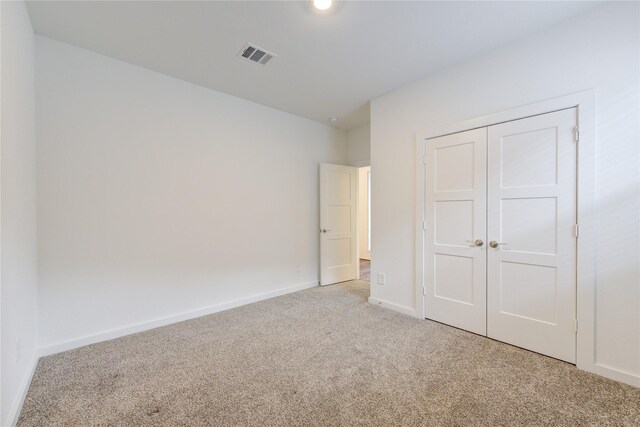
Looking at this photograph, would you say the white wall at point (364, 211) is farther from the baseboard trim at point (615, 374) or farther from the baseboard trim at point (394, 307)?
the baseboard trim at point (615, 374)

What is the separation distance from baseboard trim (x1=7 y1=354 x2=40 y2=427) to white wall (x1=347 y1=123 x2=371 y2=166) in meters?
4.47

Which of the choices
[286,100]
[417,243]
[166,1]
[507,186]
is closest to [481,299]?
[417,243]

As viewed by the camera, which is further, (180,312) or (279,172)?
(279,172)

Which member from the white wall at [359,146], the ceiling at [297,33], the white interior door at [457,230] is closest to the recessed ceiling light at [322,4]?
the ceiling at [297,33]

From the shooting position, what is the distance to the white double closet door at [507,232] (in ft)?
6.99

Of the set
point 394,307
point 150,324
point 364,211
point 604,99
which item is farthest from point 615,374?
point 364,211

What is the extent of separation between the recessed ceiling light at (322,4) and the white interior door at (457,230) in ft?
5.59

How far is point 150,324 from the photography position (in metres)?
2.80

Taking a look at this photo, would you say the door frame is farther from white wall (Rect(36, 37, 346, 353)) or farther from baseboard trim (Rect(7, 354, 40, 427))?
baseboard trim (Rect(7, 354, 40, 427))

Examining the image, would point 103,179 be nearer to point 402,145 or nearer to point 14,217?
point 14,217

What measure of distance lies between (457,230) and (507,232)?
1.45 ft

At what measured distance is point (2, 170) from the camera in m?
1.51

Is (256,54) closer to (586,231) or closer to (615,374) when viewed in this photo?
(586,231)

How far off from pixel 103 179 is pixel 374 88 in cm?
308
